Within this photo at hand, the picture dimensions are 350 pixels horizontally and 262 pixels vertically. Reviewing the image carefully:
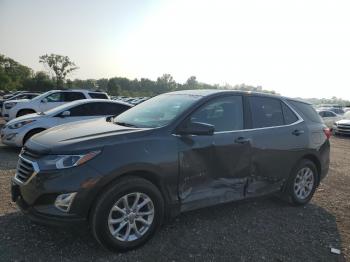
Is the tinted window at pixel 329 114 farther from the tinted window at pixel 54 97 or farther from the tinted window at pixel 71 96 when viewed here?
the tinted window at pixel 54 97

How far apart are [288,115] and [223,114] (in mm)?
1452

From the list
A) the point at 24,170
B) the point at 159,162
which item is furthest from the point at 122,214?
the point at 24,170

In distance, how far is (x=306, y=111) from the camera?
6102 millimetres

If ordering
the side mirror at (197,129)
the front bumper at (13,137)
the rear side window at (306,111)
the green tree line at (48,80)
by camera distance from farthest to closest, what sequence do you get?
the green tree line at (48,80) → the front bumper at (13,137) → the rear side window at (306,111) → the side mirror at (197,129)

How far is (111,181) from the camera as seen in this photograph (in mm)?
3721

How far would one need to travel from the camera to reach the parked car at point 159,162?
3594 millimetres

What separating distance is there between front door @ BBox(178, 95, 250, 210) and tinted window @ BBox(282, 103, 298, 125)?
1.02 m

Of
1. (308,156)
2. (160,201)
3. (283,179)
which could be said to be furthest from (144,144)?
(308,156)

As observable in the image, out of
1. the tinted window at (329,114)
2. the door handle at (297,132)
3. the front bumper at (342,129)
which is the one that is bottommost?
the front bumper at (342,129)

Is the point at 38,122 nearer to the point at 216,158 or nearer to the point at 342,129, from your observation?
the point at 216,158

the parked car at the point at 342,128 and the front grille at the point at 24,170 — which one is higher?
the front grille at the point at 24,170

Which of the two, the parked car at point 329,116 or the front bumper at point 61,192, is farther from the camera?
the parked car at point 329,116

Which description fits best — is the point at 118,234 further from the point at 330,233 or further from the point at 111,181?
the point at 330,233

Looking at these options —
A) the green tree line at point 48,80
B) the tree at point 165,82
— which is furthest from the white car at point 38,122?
the tree at point 165,82
